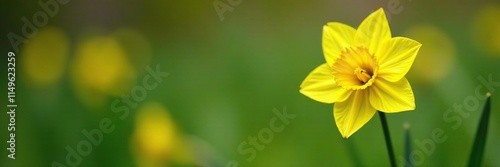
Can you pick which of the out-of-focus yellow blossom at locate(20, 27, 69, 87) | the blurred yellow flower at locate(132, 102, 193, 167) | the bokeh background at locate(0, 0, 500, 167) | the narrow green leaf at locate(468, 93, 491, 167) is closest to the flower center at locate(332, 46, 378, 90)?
the narrow green leaf at locate(468, 93, 491, 167)

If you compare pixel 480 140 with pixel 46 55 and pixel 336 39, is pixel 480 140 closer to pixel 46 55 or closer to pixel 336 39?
pixel 336 39

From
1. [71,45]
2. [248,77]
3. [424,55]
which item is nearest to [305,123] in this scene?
[248,77]

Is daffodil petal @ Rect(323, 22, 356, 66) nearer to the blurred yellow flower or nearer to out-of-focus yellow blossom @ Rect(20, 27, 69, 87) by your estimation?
the blurred yellow flower

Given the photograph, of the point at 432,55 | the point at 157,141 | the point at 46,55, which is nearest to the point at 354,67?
the point at 432,55

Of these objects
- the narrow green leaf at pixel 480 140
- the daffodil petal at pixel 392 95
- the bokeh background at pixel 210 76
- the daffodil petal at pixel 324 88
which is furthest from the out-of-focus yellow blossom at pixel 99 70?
the narrow green leaf at pixel 480 140

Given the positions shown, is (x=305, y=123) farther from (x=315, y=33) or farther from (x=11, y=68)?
(x=11, y=68)

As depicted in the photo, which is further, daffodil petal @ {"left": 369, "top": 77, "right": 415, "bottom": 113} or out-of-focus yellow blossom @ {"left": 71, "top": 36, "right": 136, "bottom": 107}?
out-of-focus yellow blossom @ {"left": 71, "top": 36, "right": 136, "bottom": 107}

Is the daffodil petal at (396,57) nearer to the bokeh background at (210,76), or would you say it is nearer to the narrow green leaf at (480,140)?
the narrow green leaf at (480,140)
